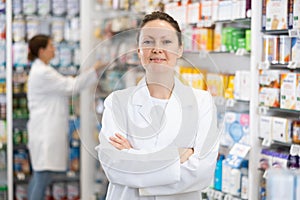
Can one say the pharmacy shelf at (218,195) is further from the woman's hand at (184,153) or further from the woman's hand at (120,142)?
the woman's hand at (120,142)

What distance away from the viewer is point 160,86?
110 inches

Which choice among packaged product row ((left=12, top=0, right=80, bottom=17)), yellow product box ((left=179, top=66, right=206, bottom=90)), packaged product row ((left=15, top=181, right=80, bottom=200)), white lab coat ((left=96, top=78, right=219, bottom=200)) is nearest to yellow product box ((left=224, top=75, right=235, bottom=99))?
yellow product box ((left=179, top=66, right=206, bottom=90))

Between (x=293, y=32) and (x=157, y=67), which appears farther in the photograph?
(x=293, y=32)

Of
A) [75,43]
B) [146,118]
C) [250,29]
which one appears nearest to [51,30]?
[75,43]

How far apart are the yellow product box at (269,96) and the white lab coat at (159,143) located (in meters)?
1.81

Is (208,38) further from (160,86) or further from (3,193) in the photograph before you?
(3,193)

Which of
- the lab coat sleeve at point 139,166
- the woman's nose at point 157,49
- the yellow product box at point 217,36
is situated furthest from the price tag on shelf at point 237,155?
the woman's nose at point 157,49

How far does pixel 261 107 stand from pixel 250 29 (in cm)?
66

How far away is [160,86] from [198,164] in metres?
0.39

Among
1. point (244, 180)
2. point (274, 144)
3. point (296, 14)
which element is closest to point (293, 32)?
point (296, 14)

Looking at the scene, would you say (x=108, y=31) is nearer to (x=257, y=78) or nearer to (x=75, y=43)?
(x=75, y=43)

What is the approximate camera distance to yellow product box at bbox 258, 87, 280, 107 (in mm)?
4531

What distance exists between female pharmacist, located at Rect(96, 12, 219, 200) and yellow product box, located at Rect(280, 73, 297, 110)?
1669mm

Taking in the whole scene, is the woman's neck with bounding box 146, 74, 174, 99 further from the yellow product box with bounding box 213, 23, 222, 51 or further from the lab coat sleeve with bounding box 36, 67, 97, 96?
the lab coat sleeve with bounding box 36, 67, 97, 96
